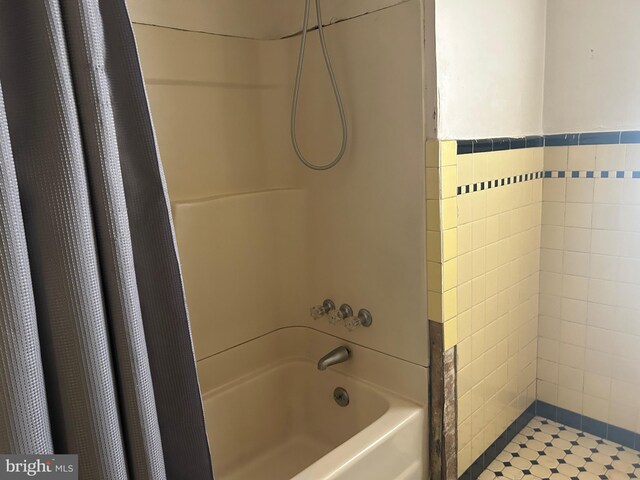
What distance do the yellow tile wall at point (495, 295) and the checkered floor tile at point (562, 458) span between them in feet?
0.32

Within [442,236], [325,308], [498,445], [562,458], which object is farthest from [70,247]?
[562,458]

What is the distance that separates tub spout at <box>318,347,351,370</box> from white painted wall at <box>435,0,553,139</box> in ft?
2.78

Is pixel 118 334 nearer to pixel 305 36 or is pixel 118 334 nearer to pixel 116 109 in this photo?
pixel 116 109

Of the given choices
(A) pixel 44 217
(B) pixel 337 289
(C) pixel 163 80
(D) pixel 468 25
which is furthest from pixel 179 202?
(D) pixel 468 25

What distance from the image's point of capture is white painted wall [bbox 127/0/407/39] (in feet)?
5.08

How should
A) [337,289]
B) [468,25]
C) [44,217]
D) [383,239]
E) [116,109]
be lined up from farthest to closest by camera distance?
[337,289], [383,239], [468,25], [116,109], [44,217]

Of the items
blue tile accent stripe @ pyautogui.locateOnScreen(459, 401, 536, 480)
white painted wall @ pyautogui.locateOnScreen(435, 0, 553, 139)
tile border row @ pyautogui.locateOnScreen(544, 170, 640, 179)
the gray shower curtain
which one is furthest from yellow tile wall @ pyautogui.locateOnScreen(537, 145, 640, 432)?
the gray shower curtain

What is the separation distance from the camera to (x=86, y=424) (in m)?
0.81

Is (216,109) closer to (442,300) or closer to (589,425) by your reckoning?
(442,300)

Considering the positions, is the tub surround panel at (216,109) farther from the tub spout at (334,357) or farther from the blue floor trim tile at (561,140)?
the blue floor trim tile at (561,140)

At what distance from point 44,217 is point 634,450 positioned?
7.04ft

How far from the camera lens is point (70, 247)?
778 mm

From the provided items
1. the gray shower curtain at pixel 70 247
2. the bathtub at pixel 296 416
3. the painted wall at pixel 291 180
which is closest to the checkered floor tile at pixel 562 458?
the bathtub at pixel 296 416

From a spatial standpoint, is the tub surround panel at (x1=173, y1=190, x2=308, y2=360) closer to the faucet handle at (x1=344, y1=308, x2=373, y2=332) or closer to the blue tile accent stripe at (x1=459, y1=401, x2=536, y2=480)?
the faucet handle at (x1=344, y1=308, x2=373, y2=332)
